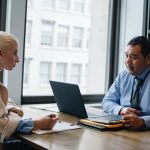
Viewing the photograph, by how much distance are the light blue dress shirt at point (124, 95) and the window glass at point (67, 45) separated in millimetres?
848

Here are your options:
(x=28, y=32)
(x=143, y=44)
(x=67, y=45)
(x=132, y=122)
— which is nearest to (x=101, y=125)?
(x=132, y=122)

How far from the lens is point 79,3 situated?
317 cm

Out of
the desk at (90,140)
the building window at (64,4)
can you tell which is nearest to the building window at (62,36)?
the building window at (64,4)

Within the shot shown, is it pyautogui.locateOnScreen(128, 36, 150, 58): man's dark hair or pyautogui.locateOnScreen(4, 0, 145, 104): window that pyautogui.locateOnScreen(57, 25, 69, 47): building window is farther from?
pyautogui.locateOnScreen(128, 36, 150, 58): man's dark hair

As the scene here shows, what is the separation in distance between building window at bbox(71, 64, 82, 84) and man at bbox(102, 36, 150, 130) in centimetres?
88

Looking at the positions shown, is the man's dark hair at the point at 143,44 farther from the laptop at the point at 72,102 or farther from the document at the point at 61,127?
the document at the point at 61,127

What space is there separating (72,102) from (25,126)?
0.46 m

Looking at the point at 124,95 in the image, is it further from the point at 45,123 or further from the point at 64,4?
the point at 64,4

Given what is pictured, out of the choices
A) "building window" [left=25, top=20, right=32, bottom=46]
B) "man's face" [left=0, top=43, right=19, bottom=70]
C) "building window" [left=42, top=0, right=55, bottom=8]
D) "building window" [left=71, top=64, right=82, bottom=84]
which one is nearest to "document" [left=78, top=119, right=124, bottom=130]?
"man's face" [left=0, top=43, right=19, bottom=70]

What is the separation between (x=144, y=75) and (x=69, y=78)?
112cm

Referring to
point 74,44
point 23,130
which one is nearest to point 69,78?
point 74,44

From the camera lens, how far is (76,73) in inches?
126

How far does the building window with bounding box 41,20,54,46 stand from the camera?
2959 millimetres

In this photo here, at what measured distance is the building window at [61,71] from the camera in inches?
121
